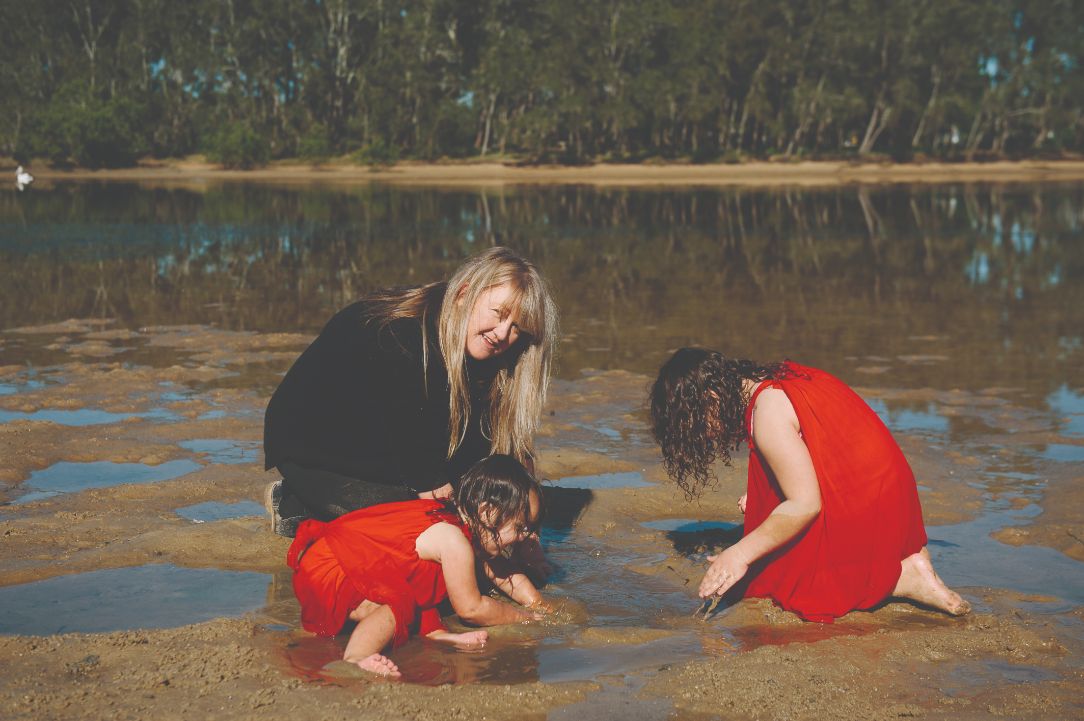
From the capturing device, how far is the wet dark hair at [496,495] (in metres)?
4.20

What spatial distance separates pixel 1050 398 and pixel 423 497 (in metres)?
5.18

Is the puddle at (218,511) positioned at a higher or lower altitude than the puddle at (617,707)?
lower

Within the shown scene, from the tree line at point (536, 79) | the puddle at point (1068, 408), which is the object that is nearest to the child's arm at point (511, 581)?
the puddle at point (1068, 408)

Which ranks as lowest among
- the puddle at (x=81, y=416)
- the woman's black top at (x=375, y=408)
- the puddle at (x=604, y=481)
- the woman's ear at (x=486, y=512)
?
the puddle at (x=604, y=481)

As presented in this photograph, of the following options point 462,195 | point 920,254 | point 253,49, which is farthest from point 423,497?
point 253,49

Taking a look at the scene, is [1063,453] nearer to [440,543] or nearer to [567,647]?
[567,647]

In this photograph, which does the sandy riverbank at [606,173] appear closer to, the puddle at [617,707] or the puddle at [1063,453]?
the puddle at [1063,453]

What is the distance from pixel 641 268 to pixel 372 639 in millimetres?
12546

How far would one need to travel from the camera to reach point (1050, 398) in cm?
803

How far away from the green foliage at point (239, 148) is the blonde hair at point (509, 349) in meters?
53.2

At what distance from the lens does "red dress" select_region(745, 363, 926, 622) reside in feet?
13.9

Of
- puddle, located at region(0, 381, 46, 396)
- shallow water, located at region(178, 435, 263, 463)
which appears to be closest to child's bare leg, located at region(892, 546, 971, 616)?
shallow water, located at region(178, 435, 263, 463)

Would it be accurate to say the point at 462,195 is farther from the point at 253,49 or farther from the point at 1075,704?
the point at 1075,704

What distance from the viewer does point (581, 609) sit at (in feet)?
14.8
